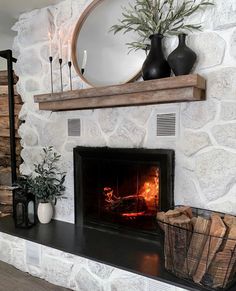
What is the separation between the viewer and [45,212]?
7.96 ft

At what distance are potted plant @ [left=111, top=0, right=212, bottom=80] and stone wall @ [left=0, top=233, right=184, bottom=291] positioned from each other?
123 cm

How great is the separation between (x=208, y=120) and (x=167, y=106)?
11.6 inches

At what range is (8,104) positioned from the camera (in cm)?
277

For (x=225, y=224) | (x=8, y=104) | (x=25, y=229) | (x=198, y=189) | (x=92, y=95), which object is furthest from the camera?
(x=8, y=104)

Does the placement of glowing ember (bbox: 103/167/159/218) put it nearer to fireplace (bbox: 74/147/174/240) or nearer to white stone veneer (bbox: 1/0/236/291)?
fireplace (bbox: 74/147/174/240)

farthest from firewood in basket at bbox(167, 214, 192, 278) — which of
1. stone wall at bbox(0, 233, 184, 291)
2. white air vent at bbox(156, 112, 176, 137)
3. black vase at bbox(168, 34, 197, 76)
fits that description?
black vase at bbox(168, 34, 197, 76)

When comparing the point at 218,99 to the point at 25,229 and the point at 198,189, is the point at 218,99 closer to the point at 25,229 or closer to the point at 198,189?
the point at 198,189

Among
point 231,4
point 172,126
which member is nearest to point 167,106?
point 172,126

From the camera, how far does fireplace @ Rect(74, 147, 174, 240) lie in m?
1.97

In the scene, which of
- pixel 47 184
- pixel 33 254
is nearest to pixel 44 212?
pixel 47 184

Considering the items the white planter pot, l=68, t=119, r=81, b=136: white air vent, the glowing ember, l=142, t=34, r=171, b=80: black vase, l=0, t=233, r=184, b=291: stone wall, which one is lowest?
l=0, t=233, r=184, b=291: stone wall

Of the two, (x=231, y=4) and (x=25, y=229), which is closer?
(x=231, y=4)

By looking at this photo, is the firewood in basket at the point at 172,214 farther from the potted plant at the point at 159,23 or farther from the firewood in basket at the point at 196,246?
the potted plant at the point at 159,23

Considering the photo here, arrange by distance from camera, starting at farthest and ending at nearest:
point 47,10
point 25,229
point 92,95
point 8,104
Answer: point 8,104 → point 47,10 → point 25,229 → point 92,95
